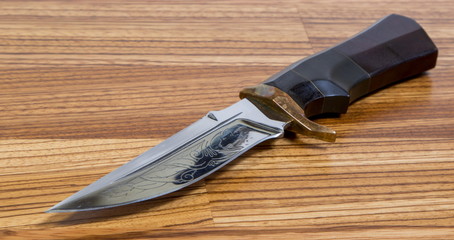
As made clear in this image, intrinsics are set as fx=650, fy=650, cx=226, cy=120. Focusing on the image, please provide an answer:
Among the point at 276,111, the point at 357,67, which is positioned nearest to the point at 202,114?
Result: the point at 276,111

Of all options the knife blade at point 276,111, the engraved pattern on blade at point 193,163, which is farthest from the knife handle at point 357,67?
the engraved pattern on blade at point 193,163

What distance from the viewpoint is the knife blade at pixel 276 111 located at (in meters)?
0.76

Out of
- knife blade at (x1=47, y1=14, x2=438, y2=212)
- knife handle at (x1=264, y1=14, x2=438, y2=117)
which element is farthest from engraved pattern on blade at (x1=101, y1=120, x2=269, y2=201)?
knife handle at (x1=264, y1=14, x2=438, y2=117)

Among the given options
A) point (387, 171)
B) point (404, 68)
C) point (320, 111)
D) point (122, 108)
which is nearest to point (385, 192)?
point (387, 171)

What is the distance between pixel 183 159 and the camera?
81 centimetres

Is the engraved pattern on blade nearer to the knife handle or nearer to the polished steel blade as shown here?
the polished steel blade

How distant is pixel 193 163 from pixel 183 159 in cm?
1

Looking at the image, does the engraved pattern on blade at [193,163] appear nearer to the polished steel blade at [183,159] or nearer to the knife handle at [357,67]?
the polished steel blade at [183,159]

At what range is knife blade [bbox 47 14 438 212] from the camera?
0.76m

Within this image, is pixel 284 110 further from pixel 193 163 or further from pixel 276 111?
pixel 193 163

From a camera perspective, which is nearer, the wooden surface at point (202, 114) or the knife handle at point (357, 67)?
the wooden surface at point (202, 114)

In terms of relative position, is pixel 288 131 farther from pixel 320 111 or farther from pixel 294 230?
pixel 294 230

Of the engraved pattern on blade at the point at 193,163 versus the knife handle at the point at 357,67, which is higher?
the engraved pattern on blade at the point at 193,163

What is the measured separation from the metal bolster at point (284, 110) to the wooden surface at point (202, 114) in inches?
1.5
